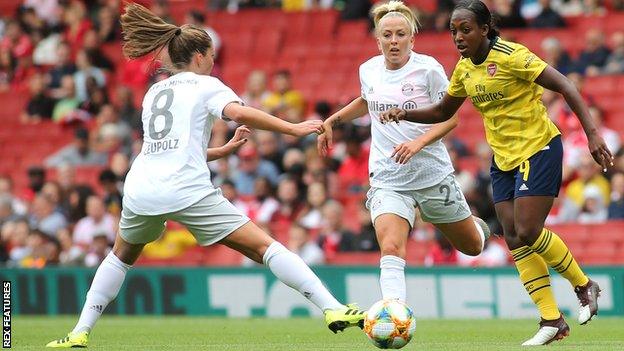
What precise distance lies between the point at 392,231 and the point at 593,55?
9.44m

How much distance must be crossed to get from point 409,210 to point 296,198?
792cm

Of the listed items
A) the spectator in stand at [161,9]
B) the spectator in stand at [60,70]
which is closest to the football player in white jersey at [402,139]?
the spectator in stand at [161,9]

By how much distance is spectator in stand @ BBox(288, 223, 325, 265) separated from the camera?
16047mm

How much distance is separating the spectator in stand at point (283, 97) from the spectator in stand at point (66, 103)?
13.2ft

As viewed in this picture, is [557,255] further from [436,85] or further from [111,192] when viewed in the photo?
[111,192]

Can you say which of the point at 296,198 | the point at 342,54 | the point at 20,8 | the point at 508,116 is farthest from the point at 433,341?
the point at 20,8

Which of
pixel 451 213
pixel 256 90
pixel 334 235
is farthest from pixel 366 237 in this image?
pixel 451 213

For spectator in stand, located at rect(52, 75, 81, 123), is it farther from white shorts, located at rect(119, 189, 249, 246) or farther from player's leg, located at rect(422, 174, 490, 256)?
white shorts, located at rect(119, 189, 249, 246)

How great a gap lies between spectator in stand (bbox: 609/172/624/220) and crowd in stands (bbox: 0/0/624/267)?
0.01 meters

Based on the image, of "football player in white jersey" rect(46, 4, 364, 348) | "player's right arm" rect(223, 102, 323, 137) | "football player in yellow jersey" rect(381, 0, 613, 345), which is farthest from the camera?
"football player in yellow jersey" rect(381, 0, 613, 345)

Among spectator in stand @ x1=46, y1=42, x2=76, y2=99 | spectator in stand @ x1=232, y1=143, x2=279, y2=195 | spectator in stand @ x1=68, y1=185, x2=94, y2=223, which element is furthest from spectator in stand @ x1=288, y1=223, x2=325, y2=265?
spectator in stand @ x1=46, y1=42, x2=76, y2=99

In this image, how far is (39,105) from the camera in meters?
22.6

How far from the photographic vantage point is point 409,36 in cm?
966

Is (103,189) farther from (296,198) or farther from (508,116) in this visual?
(508,116)
